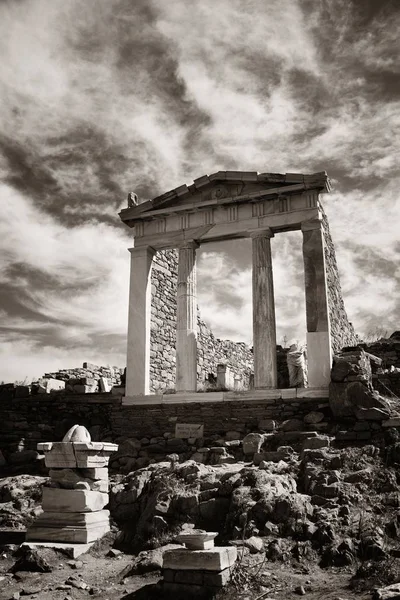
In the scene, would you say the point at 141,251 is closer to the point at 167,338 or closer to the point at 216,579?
the point at 167,338

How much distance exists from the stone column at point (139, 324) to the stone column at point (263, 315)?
2744mm

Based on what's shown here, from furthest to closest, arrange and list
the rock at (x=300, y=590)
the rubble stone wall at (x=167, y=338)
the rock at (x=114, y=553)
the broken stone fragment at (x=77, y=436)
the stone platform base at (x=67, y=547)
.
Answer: the rubble stone wall at (x=167, y=338), the broken stone fragment at (x=77, y=436), the rock at (x=114, y=553), the stone platform base at (x=67, y=547), the rock at (x=300, y=590)

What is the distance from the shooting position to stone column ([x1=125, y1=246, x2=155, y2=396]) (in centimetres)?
1356

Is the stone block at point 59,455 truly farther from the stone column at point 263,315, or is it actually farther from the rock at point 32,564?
the stone column at point 263,315

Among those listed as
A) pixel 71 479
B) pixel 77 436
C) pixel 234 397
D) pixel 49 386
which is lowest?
pixel 71 479

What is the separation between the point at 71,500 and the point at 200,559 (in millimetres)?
3041

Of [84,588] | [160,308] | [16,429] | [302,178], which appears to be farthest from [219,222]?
[84,588]

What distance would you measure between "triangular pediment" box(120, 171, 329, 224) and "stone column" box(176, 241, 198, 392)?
1216mm

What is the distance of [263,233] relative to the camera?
44.3 feet

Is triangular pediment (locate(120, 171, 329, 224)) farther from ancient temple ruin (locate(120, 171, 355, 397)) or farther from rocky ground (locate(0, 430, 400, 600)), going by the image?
rocky ground (locate(0, 430, 400, 600))

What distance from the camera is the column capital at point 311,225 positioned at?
1309 centimetres

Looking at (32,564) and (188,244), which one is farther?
(188,244)

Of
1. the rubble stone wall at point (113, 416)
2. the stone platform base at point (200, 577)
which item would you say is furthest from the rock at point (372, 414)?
the stone platform base at point (200, 577)

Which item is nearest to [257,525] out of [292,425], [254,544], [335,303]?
[254,544]
